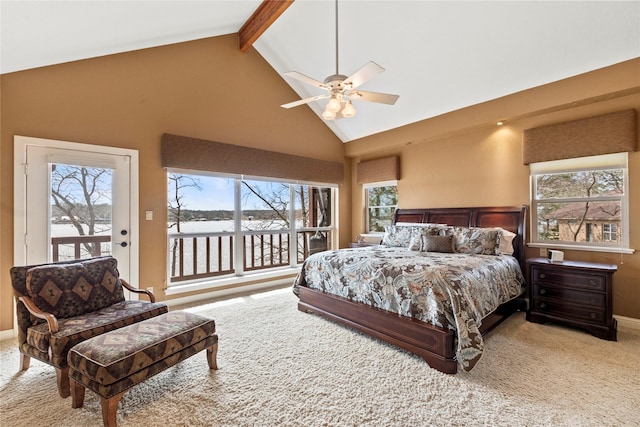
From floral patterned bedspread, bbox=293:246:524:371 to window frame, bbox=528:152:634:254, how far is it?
68 centimetres

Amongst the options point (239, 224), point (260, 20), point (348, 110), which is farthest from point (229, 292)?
point (260, 20)

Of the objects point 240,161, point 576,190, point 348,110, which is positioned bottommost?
point 576,190

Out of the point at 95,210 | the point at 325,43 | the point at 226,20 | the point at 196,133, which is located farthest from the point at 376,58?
the point at 95,210

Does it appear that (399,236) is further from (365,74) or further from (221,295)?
(221,295)

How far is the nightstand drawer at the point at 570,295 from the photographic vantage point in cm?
293

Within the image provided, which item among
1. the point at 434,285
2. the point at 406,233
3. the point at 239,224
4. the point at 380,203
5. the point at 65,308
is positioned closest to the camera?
the point at 65,308

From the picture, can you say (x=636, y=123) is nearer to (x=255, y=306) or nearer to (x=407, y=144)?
(x=407, y=144)

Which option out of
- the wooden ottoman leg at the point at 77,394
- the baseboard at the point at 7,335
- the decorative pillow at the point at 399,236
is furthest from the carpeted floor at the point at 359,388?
the decorative pillow at the point at 399,236

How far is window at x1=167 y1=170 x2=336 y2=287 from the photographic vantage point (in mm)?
4414

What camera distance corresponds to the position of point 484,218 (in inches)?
168

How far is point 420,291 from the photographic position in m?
2.53

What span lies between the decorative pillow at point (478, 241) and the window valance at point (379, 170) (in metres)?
1.95

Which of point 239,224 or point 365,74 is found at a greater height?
point 365,74

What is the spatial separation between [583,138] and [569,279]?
1670 millimetres
